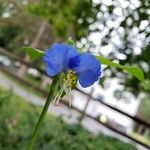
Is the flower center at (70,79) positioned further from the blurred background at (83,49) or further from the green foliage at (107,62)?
the blurred background at (83,49)

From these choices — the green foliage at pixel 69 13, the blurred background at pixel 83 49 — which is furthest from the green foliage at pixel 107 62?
the green foliage at pixel 69 13

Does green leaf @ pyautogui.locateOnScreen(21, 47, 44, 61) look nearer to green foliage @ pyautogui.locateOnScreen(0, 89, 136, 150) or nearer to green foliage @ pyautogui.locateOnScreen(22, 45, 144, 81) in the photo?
green foliage @ pyautogui.locateOnScreen(22, 45, 144, 81)

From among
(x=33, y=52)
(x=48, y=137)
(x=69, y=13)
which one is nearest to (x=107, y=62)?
(x=33, y=52)

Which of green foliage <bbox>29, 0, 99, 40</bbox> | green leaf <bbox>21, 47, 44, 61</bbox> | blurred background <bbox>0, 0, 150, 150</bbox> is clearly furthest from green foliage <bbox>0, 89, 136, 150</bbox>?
green leaf <bbox>21, 47, 44, 61</bbox>

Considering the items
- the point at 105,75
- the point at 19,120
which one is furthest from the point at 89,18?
the point at 19,120

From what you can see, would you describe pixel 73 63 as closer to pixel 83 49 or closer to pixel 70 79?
pixel 70 79

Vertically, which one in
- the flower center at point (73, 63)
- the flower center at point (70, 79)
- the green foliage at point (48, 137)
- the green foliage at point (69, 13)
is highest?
the green foliage at point (69, 13)
